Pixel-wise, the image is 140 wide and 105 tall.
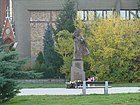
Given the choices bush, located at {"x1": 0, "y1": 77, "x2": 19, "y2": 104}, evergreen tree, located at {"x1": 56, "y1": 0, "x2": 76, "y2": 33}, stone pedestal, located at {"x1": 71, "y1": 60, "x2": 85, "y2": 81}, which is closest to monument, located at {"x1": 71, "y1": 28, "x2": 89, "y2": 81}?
Result: stone pedestal, located at {"x1": 71, "y1": 60, "x2": 85, "y2": 81}

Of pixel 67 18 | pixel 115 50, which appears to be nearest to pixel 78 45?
pixel 115 50

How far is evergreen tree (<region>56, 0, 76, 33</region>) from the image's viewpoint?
143 feet

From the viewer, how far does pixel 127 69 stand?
38062mm

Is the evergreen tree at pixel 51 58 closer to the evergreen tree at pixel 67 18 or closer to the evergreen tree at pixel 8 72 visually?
the evergreen tree at pixel 67 18

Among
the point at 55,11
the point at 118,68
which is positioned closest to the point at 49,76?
the point at 118,68

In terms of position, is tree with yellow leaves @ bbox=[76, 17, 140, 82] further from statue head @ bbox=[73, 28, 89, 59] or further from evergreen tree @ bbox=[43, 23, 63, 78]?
statue head @ bbox=[73, 28, 89, 59]

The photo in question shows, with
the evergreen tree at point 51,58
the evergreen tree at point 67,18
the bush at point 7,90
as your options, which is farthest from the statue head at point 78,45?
the evergreen tree at point 67,18

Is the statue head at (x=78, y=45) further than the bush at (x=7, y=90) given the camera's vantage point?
Yes

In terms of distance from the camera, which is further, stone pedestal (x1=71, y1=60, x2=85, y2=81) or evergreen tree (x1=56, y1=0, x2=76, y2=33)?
evergreen tree (x1=56, y1=0, x2=76, y2=33)

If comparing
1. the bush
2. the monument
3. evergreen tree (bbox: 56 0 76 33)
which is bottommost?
the bush

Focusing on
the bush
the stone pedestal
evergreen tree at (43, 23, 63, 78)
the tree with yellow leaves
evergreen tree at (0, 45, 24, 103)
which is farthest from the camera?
evergreen tree at (43, 23, 63, 78)

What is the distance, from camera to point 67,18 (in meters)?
45.2

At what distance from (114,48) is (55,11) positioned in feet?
51.6

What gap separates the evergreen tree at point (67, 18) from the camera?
143ft
